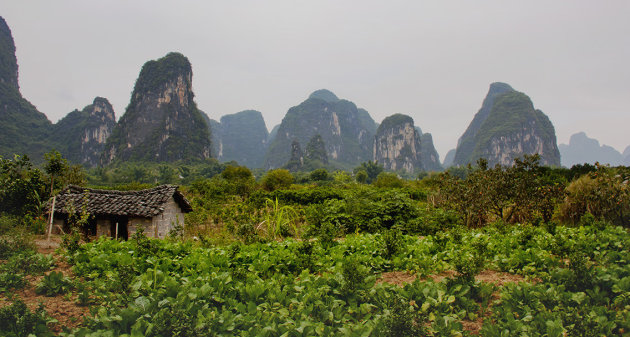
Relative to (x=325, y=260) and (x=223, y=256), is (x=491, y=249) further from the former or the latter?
(x=223, y=256)

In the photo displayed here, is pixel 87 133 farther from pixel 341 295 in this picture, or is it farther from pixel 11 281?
pixel 341 295

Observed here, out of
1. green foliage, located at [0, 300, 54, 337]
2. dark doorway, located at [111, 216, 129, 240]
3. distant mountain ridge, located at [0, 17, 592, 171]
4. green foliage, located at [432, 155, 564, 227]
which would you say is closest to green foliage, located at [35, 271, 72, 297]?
green foliage, located at [0, 300, 54, 337]

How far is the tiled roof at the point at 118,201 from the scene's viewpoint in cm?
1086

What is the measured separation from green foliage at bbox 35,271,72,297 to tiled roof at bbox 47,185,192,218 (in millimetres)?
7664

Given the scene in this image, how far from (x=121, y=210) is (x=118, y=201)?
0.84 metres

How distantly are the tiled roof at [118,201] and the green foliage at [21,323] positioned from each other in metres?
8.81

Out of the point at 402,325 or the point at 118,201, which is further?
the point at 118,201

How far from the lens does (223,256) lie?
166 inches

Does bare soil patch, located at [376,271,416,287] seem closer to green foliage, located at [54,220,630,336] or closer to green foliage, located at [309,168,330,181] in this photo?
green foliage, located at [54,220,630,336]

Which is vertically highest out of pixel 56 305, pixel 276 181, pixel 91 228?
pixel 276 181

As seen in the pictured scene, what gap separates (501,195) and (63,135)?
13689cm

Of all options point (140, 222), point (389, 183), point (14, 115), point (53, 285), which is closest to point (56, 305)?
point (53, 285)

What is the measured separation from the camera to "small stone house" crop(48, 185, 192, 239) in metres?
10.9

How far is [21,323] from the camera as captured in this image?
249 centimetres
